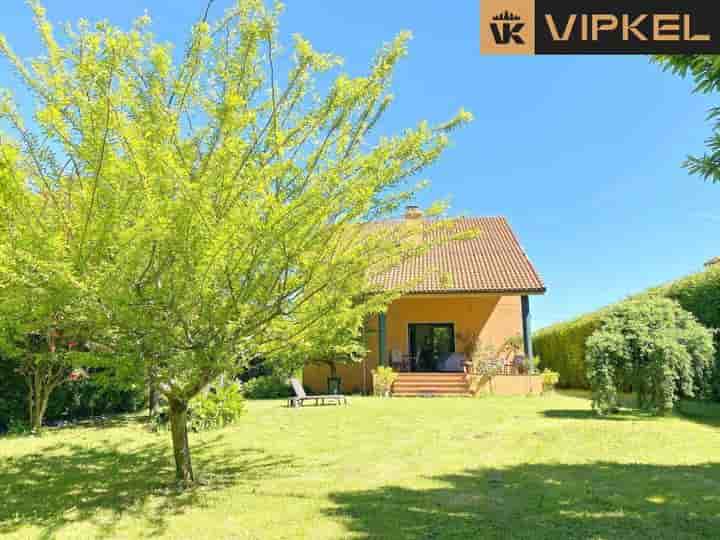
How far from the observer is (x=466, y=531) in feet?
14.0

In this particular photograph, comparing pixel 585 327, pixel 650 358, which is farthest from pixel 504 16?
pixel 585 327

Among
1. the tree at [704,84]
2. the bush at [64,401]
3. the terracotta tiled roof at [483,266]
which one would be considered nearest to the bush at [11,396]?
the bush at [64,401]

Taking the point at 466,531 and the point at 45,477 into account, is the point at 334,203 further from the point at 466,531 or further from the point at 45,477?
the point at 45,477

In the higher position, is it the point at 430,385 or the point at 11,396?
the point at 11,396

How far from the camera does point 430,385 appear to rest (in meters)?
16.7

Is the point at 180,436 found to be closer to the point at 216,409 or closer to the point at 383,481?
the point at 383,481

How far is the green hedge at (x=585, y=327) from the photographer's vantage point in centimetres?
1343

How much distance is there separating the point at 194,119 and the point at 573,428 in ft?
27.6

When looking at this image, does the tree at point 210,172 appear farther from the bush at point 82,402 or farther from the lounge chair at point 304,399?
the lounge chair at point 304,399

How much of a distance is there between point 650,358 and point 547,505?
23.3ft

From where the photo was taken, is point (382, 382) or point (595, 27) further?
point (382, 382)

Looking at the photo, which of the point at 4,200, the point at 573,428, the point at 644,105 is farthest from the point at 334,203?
the point at 644,105

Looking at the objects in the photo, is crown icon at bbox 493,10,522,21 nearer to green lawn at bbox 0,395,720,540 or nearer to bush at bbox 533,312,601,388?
green lawn at bbox 0,395,720,540

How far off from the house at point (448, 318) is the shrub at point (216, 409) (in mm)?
7308
